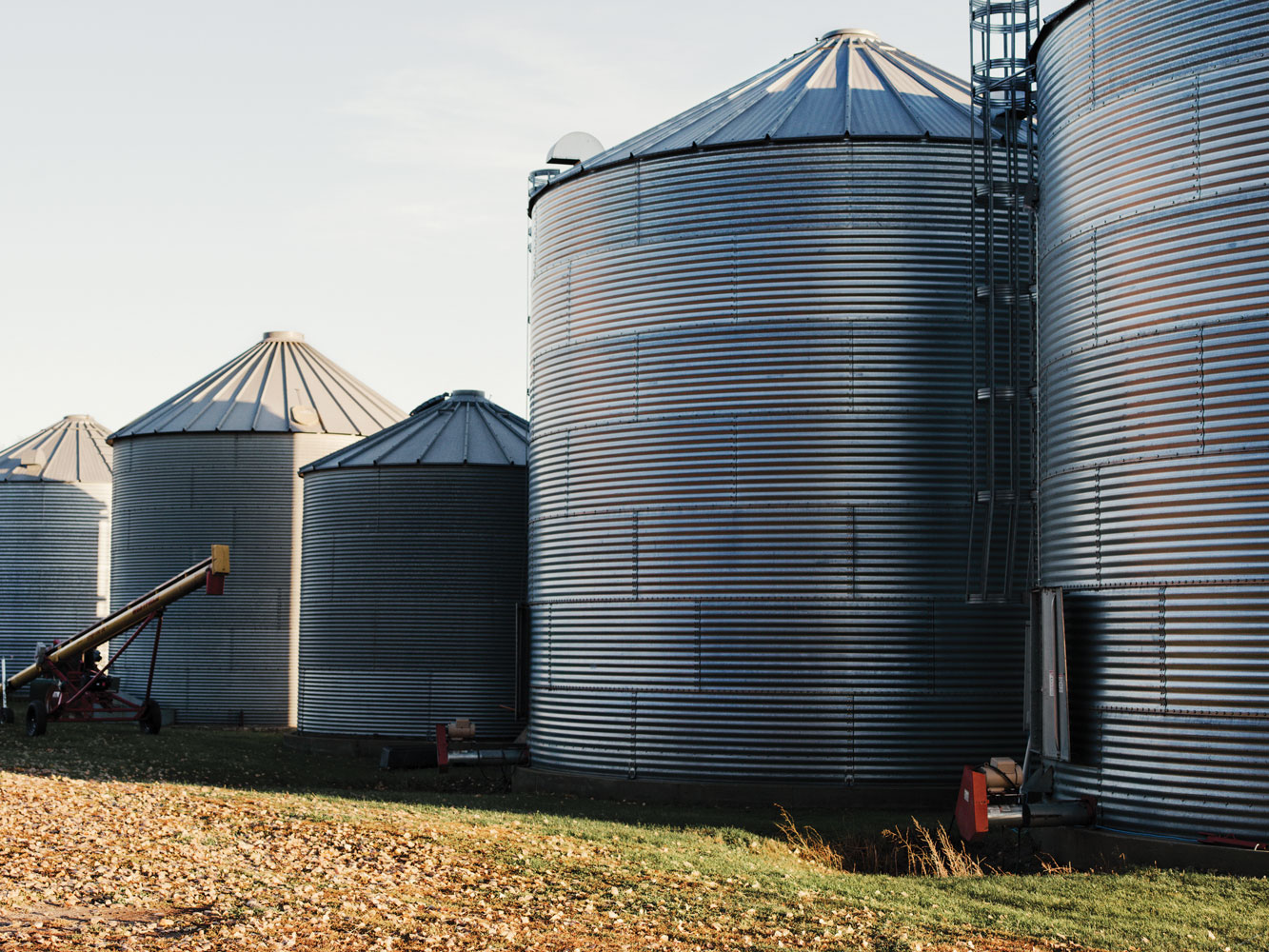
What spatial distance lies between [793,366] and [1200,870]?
9.80 metres

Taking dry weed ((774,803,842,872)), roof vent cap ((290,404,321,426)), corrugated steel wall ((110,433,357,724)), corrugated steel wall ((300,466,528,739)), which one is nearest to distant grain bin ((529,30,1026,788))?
dry weed ((774,803,842,872))

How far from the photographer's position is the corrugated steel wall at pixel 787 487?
69.4ft

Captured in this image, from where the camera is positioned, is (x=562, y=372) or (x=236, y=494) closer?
(x=562, y=372)

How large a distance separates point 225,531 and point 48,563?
1534 centimetres

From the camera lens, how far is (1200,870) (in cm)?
1464

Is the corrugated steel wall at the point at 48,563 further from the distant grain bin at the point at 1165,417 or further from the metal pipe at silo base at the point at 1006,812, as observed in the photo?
the distant grain bin at the point at 1165,417

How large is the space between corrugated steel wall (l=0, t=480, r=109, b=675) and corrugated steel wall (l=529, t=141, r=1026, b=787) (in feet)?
115

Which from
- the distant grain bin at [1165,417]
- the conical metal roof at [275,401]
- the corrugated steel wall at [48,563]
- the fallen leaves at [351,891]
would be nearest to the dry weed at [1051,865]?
the distant grain bin at [1165,417]

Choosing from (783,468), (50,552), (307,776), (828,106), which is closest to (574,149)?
(828,106)

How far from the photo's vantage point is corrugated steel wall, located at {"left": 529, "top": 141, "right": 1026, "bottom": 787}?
2114 centimetres

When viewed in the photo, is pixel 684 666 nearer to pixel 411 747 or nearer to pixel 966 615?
pixel 966 615

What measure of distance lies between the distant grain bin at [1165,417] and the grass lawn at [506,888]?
1702 millimetres

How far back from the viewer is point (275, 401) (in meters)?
43.1

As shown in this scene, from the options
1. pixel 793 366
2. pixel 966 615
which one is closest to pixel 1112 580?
pixel 966 615
